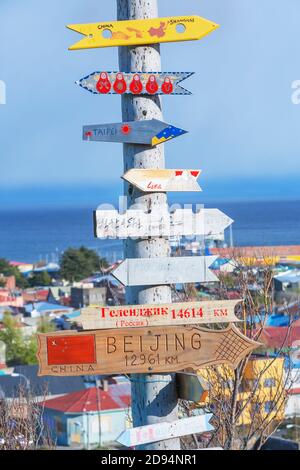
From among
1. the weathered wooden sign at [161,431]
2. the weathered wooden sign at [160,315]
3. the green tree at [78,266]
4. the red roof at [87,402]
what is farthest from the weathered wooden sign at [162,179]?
the green tree at [78,266]

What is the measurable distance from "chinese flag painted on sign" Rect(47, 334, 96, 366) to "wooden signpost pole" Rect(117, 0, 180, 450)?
23 centimetres

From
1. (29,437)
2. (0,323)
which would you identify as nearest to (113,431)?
(0,323)

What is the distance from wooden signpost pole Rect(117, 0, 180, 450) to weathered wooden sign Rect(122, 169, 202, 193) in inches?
1.9

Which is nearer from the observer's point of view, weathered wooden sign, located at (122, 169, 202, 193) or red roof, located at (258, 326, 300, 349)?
weathered wooden sign, located at (122, 169, 202, 193)

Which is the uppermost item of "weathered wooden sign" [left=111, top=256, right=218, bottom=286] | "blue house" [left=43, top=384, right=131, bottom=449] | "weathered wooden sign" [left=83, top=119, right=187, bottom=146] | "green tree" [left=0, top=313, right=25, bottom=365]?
"weathered wooden sign" [left=83, top=119, right=187, bottom=146]

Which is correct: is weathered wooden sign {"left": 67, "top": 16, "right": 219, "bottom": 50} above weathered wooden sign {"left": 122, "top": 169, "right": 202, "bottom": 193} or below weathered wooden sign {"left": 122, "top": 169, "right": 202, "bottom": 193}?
above

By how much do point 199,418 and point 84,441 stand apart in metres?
15.0

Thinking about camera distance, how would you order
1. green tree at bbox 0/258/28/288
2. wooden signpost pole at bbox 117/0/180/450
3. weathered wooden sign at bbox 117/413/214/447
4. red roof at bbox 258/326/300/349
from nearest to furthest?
1. weathered wooden sign at bbox 117/413/214/447
2. wooden signpost pole at bbox 117/0/180/450
3. red roof at bbox 258/326/300/349
4. green tree at bbox 0/258/28/288

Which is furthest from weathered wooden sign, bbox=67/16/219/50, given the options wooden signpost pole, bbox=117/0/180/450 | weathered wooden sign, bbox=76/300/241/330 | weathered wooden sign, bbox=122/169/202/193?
weathered wooden sign, bbox=76/300/241/330

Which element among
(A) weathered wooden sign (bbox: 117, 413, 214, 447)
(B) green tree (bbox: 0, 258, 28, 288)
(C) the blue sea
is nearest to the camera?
(A) weathered wooden sign (bbox: 117, 413, 214, 447)

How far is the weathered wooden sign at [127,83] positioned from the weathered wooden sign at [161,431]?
1.16 m

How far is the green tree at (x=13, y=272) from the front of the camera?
41.1 m

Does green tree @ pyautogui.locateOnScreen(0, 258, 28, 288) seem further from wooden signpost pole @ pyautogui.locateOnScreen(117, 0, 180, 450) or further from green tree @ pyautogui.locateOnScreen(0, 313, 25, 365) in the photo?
wooden signpost pole @ pyautogui.locateOnScreen(117, 0, 180, 450)

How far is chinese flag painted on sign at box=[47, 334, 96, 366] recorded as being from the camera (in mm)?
3389
